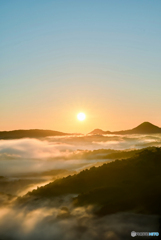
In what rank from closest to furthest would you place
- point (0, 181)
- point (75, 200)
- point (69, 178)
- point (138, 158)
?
point (75, 200)
point (69, 178)
point (138, 158)
point (0, 181)

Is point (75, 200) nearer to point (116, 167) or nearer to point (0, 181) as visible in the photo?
point (116, 167)

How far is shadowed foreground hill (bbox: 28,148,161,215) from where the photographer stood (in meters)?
20.6

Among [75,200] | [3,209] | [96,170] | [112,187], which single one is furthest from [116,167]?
[3,209]

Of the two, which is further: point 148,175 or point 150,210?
point 148,175

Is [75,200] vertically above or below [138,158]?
below

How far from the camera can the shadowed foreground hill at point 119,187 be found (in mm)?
20562

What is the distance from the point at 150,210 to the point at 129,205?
207cm

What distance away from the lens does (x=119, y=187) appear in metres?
23.9

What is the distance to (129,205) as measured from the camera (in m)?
20.5

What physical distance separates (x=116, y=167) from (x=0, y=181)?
25604mm

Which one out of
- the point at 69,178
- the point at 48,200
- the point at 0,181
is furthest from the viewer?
the point at 0,181

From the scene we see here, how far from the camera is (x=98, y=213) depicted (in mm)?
19922

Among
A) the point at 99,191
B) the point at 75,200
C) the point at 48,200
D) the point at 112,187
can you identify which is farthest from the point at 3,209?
the point at 112,187

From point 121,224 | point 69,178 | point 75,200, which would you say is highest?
point 69,178
